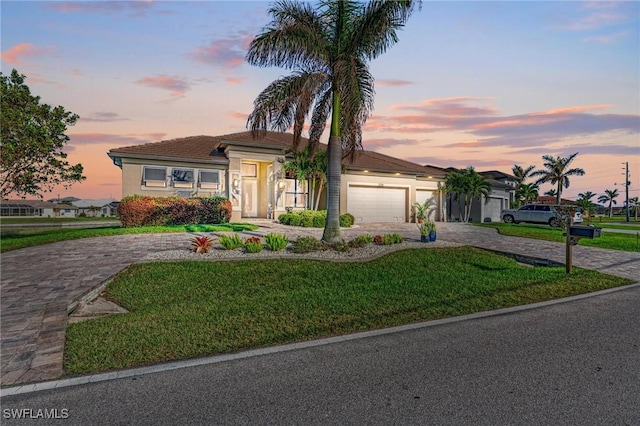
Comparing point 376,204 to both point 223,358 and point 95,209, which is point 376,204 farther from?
point 95,209

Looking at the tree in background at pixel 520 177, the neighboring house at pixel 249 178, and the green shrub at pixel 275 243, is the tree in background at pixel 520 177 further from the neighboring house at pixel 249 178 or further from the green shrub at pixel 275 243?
the green shrub at pixel 275 243

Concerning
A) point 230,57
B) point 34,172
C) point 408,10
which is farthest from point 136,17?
point 34,172

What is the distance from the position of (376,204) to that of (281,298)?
63.4 ft

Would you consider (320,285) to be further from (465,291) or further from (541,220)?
(541,220)

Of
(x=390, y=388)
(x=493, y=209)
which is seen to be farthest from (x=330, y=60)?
(x=493, y=209)

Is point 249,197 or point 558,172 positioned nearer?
point 249,197

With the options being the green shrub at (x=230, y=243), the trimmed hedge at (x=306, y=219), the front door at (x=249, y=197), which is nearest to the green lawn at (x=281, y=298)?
the green shrub at (x=230, y=243)

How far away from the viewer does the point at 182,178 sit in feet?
65.9

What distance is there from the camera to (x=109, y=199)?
10756cm

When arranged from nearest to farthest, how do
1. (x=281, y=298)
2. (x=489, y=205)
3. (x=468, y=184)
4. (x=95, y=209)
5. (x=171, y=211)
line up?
(x=281, y=298) → (x=171, y=211) → (x=468, y=184) → (x=489, y=205) → (x=95, y=209)

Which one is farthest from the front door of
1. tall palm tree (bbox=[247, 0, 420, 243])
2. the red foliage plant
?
the red foliage plant

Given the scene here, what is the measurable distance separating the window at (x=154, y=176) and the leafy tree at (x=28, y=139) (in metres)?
2.97

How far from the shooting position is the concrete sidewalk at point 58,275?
4496mm

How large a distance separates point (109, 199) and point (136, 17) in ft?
371
